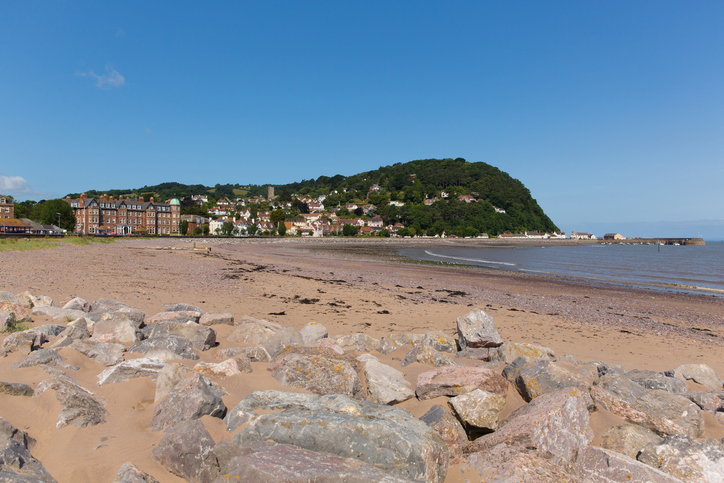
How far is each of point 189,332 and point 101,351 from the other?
113 centimetres

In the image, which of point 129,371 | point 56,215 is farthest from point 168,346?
point 56,215

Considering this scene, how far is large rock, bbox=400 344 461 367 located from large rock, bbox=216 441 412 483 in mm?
2646

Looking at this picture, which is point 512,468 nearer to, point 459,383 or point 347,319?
point 459,383

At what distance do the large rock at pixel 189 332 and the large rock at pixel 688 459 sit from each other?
16.3ft

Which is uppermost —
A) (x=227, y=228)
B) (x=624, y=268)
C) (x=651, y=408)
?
(x=227, y=228)

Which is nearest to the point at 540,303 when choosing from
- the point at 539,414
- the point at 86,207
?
the point at 539,414

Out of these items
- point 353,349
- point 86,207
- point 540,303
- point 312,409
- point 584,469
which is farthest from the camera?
point 86,207

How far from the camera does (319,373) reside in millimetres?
3826

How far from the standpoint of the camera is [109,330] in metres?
5.19

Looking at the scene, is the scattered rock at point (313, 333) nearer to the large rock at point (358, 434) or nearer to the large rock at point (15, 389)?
the large rock at point (358, 434)

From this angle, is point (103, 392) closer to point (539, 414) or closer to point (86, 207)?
point (539, 414)

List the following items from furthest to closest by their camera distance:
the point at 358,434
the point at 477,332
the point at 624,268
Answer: the point at 624,268 → the point at 477,332 → the point at 358,434

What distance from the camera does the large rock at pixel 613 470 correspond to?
8.34ft

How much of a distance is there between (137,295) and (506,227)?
159127 mm
